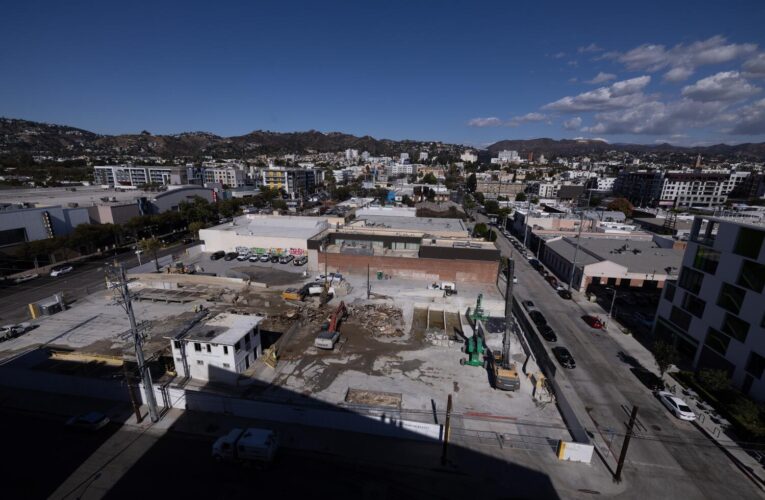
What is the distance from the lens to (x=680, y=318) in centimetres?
2564

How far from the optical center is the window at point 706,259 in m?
22.8

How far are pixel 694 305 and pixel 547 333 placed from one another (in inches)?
404

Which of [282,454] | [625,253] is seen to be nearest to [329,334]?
[282,454]

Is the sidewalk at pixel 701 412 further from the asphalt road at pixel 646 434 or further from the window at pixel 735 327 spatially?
the window at pixel 735 327

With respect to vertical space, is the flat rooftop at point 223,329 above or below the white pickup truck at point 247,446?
above

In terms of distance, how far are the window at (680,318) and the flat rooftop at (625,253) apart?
499 inches

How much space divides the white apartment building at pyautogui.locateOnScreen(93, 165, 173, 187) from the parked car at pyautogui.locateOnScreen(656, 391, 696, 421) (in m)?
143

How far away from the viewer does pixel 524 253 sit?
5528cm

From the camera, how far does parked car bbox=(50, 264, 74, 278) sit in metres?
41.8

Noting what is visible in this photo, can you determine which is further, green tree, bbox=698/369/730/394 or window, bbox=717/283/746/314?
window, bbox=717/283/746/314

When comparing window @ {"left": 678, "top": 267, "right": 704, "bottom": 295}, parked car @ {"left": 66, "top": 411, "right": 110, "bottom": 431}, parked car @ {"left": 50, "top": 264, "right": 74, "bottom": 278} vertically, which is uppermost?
window @ {"left": 678, "top": 267, "right": 704, "bottom": 295}

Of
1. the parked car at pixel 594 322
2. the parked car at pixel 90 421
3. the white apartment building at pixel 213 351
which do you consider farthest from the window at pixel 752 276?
the parked car at pixel 90 421

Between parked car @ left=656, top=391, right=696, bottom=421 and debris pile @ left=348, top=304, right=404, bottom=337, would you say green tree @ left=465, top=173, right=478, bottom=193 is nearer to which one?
debris pile @ left=348, top=304, right=404, bottom=337

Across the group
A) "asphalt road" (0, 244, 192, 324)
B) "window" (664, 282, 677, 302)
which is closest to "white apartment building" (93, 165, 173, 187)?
"asphalt road" (0, 244, 192, 324)
